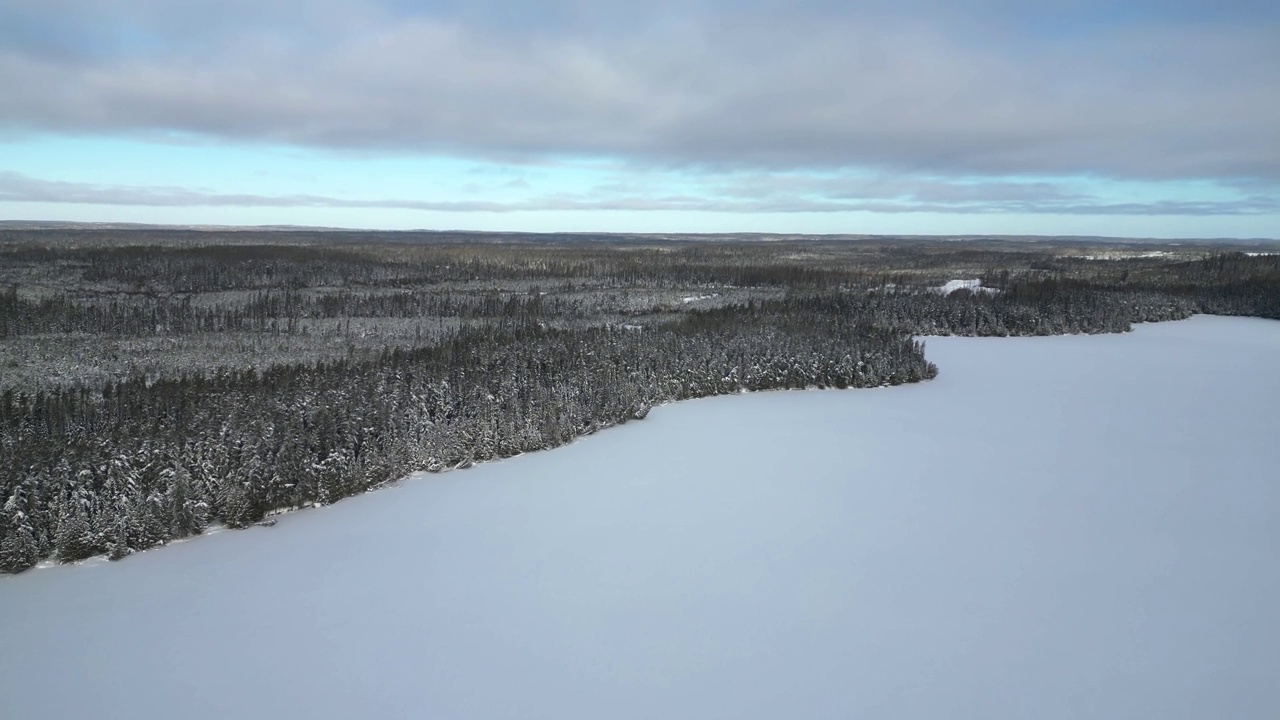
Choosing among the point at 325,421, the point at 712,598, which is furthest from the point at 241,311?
the point at 712,598

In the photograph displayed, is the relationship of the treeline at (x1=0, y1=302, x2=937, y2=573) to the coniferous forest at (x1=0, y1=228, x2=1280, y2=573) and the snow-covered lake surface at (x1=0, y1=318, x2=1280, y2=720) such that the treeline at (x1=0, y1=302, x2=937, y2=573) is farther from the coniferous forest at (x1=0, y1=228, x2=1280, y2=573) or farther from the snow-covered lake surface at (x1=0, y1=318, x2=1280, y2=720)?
the snow-covered lake surface at (x1=0, y1=318, x2=1280, y2=720)

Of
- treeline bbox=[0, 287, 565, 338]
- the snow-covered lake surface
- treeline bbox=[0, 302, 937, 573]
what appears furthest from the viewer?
treeline bbox=[0, 287, 565, 338]

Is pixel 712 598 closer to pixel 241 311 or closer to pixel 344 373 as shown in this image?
pixel 344 373

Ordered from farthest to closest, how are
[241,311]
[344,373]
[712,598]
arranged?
[241,311]
[344,373]
[712,598]

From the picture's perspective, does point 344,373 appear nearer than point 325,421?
No

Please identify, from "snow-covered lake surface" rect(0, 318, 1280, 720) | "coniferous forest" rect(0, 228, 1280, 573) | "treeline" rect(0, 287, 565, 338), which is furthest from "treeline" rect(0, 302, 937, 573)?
"treeline" rect(0, 287, 565, 338)

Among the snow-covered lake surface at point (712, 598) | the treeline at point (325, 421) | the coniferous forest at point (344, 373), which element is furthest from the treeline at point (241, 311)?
the snow-covered lake surface at point (712, 598)

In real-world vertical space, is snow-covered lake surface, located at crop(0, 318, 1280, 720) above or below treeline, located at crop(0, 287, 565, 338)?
below
